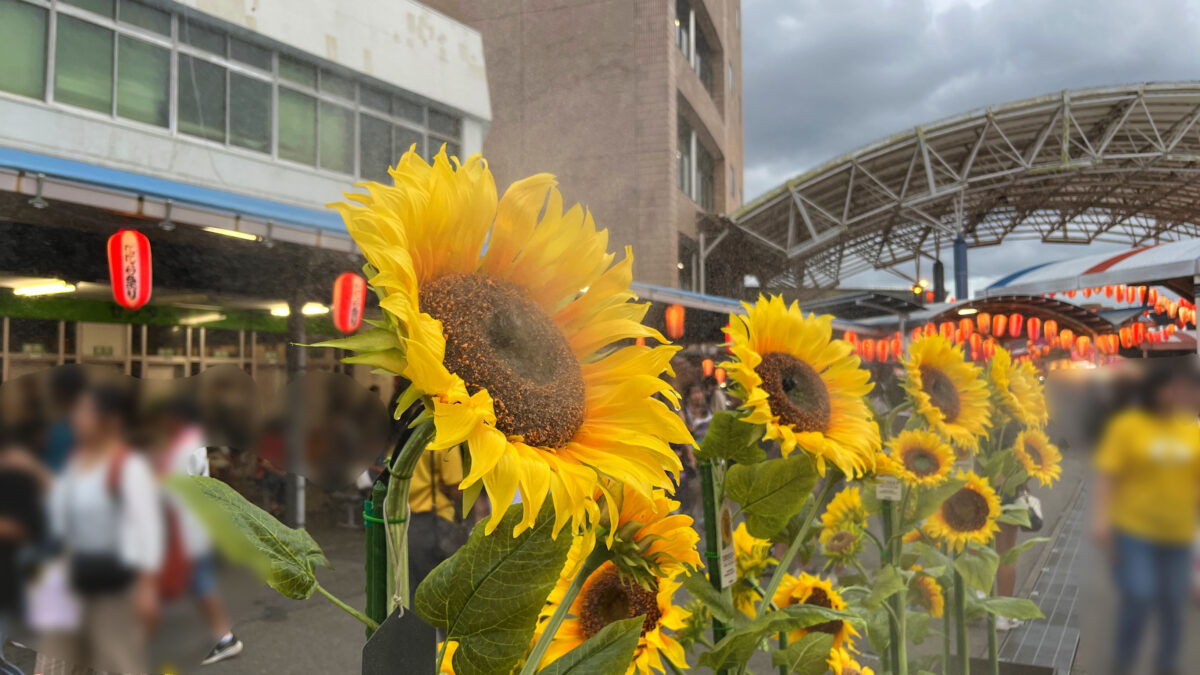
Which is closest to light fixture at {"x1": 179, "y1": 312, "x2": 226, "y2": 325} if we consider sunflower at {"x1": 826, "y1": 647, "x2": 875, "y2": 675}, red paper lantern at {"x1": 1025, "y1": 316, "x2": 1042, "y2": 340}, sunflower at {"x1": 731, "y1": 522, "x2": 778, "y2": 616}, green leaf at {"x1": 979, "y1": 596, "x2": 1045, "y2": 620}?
sunflower at {"x1": 731, "y1": 522, "x2": 778, "y2": 616}

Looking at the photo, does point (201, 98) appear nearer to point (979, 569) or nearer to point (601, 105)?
point (601, 105)

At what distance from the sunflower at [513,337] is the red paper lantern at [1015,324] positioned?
5.21 feet

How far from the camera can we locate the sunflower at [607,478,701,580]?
40 cm

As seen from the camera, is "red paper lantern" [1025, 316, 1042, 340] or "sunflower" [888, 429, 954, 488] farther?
"red paper lantern" [1025, 316, 1042, 340]

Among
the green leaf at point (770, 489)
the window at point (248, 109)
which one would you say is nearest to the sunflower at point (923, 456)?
the green leaf at point (770, 489)

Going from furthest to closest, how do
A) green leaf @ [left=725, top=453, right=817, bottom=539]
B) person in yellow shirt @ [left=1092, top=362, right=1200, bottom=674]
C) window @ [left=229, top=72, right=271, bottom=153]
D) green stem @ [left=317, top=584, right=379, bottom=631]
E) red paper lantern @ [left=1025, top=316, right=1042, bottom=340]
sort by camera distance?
red paper lantern @ [left=1025, top=316, right=1042, bottom=340]
green leaf @ [left=725, top=453, right=817, bottom=539]
window @ [left=229, top=72, right=271, bottom=153]
green stem @ [left=317, top=584, right=379, bottom=631]
person in yellow shirt @ [left=1092, top=362, right=1200, bottom=674]

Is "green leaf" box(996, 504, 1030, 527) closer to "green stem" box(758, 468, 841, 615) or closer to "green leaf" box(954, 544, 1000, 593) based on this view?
"green leaf" box(954, 544, 1000, 593)

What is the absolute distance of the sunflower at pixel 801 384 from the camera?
21.3 inches

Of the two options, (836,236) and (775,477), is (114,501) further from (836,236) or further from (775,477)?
(836,236)

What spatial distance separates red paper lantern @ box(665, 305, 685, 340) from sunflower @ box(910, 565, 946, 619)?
75cm

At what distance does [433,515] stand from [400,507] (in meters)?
0.41

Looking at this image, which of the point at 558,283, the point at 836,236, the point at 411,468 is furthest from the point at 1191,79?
the point at 411,468

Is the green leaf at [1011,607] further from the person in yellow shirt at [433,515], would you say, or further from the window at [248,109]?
the window at [248,109]

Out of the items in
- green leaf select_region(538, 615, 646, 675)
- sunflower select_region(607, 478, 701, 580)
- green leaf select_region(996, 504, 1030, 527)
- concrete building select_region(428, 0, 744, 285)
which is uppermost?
concrete building select_region(428, 0, 744, 285)
